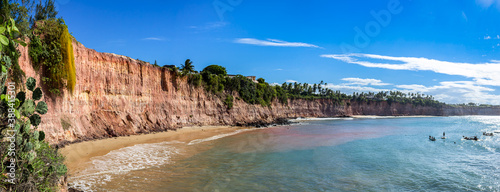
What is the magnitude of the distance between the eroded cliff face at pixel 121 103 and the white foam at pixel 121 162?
13.2 feet

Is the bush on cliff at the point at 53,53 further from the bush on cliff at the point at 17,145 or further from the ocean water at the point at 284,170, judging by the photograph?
the bush on cliff at the point at 17,145

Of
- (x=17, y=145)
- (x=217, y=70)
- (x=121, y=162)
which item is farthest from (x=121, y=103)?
(x=217, y=70)

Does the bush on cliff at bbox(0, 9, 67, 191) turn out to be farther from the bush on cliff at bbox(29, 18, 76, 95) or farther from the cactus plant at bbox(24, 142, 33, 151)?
the bush on cliff at bbox(29, 18, 76, 95)

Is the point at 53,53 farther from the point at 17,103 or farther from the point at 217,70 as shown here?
the point at 217,70

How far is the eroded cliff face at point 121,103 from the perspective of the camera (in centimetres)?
1866

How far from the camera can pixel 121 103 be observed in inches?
1043

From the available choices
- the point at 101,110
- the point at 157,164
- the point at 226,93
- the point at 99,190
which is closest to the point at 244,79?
the point at 226,93

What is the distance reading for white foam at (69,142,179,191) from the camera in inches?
454

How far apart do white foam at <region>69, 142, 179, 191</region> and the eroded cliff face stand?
13.2 ft

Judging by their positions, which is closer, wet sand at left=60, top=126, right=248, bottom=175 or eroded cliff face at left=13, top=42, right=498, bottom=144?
wet sand at left=60, top=126, right=248, bottom=175

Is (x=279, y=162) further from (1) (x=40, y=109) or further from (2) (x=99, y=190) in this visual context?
(1) (x=40, y=109)

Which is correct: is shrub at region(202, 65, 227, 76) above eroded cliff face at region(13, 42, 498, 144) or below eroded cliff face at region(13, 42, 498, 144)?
above

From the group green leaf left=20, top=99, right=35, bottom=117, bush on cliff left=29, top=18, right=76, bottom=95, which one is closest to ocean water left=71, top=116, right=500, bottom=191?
green leaf left=20, top=99, right=35, bottom=117

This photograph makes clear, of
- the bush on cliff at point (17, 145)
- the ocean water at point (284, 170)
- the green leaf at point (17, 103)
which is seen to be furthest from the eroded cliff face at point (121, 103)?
the green leaf at point (17, 103)
